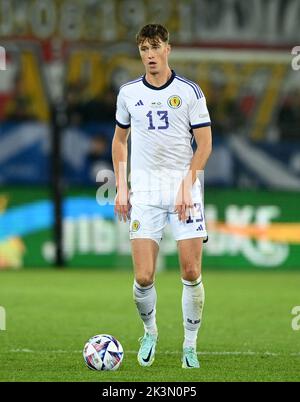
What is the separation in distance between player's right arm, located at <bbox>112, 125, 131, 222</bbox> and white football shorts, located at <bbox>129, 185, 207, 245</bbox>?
7cm

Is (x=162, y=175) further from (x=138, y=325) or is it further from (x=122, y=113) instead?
(x=138, y=325)

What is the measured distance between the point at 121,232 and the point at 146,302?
908 centimetres

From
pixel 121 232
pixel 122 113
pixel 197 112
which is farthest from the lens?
pixel 121 232

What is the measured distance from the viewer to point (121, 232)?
17219mm

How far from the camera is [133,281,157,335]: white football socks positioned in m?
8.12

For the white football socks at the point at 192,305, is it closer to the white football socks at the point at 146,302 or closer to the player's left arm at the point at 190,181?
the white football socks at the point at 146,302

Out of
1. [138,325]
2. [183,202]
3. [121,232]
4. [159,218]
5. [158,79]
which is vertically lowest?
[121,232]

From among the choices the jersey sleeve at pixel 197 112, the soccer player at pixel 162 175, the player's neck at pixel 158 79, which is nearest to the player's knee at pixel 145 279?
the soccer player at pixel 162 175

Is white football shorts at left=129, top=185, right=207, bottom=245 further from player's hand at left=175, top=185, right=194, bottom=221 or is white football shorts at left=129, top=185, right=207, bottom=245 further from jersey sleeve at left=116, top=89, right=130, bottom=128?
jersey sleeve at left=116, top=89, right=130, bottom=128

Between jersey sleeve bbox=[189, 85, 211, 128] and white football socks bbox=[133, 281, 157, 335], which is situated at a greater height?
jersey sleeve bbox=[189, 85, 211, 128]

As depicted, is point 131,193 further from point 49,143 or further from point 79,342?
point 49,143

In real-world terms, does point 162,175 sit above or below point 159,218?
above

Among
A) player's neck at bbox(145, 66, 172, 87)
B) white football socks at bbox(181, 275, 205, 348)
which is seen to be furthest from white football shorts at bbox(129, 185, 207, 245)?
player's neck at bbox(145, 66, 172, 87)

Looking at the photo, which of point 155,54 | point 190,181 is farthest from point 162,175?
point 155,54
